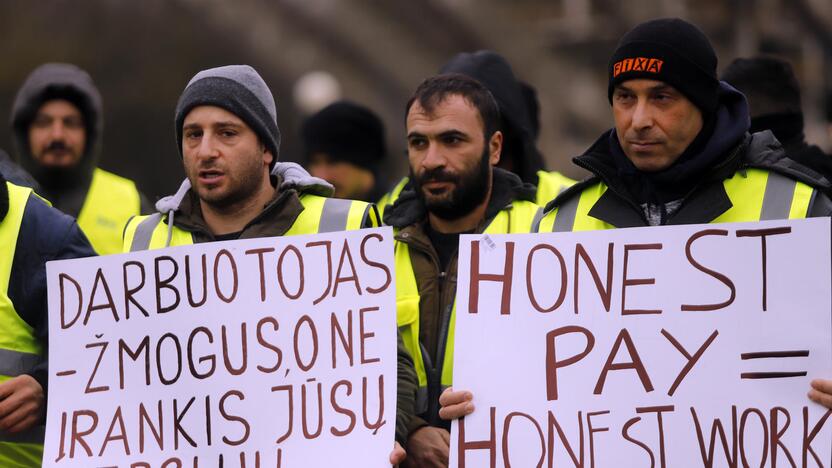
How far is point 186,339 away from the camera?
5.15m

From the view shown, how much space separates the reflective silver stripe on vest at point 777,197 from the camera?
4805 mm

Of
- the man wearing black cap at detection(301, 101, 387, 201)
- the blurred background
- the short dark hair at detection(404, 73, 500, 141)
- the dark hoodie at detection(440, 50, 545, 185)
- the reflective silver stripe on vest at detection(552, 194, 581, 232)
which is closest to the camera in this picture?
the reflective silver stripe on vest at detection(552, 194, 581, 232)

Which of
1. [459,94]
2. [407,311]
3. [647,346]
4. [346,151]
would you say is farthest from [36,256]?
[346,151]

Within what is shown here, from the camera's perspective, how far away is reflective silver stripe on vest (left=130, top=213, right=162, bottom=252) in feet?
18.2

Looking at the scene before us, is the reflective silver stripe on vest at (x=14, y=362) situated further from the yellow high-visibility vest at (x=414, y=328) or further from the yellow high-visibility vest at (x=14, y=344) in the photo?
the yellow high-visibility vest at (x=414, y=328)

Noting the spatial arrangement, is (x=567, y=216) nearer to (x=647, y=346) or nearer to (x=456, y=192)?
(x=647, y=346)

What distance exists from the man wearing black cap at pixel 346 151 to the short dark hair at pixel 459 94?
272cm

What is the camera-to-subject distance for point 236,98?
5465 mm

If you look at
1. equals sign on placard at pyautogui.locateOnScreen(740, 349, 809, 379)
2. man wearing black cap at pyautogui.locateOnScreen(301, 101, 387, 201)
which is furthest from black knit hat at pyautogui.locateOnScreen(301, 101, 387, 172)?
equals sign on placard at pyautogui.locateOnScreen(740, 349, 809, 379)

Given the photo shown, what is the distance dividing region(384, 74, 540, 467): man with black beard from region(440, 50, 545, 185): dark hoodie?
0.93m

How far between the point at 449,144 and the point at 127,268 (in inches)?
51.5

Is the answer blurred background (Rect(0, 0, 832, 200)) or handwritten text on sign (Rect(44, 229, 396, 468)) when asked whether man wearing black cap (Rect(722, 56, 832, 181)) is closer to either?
handwritten text on sign (Rect(44, 229, 396, 468))

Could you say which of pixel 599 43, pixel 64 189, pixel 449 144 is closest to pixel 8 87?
pixel 599 43

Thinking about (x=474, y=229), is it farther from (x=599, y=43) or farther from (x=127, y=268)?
(x=599, y=43)
